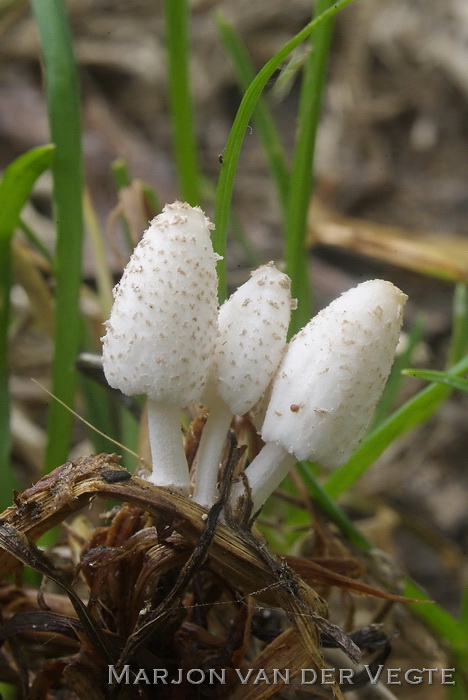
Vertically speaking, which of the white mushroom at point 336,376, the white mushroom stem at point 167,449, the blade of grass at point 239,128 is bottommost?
the white mushroom stem at point 167,449

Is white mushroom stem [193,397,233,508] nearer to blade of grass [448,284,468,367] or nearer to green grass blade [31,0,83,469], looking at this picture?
green grass blade [31,0,83,469]

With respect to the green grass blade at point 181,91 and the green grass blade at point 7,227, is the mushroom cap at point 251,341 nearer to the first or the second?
the green grass blade at point 7,227

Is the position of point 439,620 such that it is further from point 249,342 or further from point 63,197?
point 63,197

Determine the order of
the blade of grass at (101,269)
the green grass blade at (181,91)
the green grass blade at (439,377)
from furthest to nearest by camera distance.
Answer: the blade of grass at (101,269), the green grass blade at (181,91), the green grass blade at (439,377)

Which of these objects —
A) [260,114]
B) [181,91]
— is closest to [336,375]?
[181,91]

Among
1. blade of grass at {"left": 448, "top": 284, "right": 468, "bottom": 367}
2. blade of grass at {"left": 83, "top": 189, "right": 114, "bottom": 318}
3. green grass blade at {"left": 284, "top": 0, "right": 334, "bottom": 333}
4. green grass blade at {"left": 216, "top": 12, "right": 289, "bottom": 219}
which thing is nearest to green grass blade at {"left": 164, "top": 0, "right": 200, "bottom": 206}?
green grass blade at {"left": 216, "top": 12, "right": 289, "bottom": 219}

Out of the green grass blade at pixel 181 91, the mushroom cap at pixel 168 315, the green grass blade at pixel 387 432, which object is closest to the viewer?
the mushroom cap at pixel 168 315

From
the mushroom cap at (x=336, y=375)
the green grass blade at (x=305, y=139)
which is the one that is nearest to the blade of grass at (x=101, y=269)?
the green grass blade at (x=305, y=139)
